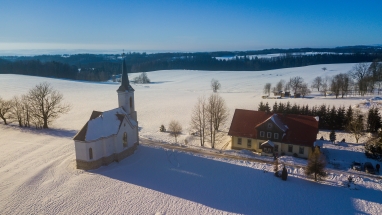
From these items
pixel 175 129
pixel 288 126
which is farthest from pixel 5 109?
pixel 288 126

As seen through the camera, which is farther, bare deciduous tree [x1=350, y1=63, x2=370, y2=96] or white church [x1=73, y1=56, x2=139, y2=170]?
bare deciduous tree [x1=350, y1=63, x2=370, y2=96]

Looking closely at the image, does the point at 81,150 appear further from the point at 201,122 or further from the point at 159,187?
the point at 201,122

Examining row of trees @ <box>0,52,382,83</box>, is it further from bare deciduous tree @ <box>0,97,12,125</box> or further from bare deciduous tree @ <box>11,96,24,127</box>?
bare deciduous tree @ <box>11,96,24,127</box>

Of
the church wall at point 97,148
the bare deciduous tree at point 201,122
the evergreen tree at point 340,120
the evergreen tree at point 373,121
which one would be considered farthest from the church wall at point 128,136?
the evergreen tree at point 373,121

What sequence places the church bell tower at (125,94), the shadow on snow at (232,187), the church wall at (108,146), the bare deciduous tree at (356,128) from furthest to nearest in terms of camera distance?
the bare deciduous tree at (356,128)
the church bell tower at (125,94)
the church wall at (108,146)
the shadow on snow at (232,187)

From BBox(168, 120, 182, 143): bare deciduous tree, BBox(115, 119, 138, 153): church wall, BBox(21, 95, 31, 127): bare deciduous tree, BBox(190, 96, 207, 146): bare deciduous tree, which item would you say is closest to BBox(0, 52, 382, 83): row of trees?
BBox(190, 96, 207, 146): bare deciduous tree

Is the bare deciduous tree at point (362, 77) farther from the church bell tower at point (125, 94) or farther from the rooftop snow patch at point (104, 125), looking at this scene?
the rooftop snow patch at point (104, 125)
